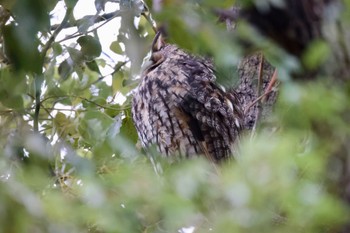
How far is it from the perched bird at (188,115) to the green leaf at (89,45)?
0.43 meters

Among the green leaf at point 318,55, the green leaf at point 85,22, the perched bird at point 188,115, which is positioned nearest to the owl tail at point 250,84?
the perched bird at point 188,115

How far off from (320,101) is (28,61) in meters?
0.34

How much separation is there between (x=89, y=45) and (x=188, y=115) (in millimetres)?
466

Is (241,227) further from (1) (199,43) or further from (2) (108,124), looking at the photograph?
(2) (108,124)

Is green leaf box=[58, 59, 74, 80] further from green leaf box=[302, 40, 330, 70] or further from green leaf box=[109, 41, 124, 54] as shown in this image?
green leaf box=[302, 40, 330, 70]

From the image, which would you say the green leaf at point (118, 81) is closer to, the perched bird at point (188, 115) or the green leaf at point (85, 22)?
the perched bird at point (188, 115)

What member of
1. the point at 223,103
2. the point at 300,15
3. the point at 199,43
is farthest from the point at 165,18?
the point at 223,103

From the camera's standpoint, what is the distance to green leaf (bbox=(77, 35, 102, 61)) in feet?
5.89

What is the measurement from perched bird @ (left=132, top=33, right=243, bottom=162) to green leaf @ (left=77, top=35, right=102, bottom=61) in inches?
16.9

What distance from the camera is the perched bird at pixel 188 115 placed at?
7.09 ft

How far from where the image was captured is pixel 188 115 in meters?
2.17

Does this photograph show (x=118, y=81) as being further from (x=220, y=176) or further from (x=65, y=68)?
(x=220, y=176)

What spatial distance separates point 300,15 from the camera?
42.4 inches

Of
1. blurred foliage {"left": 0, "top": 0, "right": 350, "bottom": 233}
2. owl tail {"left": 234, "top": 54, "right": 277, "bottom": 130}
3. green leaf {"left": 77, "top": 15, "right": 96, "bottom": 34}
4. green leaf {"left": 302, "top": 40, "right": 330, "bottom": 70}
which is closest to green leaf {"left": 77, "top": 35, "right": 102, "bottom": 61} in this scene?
green leaf {"left": 77, "top": 15, "right": 96, "bottom": 34}
